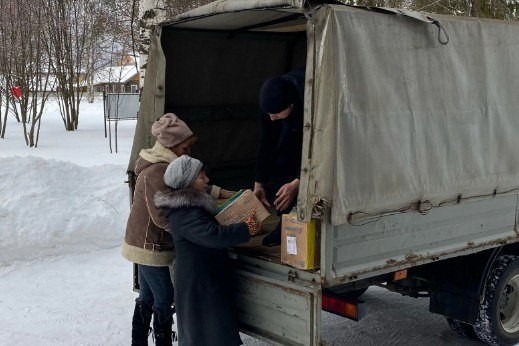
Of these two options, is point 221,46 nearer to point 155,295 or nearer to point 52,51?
point 155,295

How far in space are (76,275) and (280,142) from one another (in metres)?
3.35

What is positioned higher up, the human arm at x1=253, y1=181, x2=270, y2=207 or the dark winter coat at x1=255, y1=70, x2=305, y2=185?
the dark winter coat at x1=255, y1=70, x2=305, y2=185

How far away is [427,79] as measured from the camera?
4.32 meters

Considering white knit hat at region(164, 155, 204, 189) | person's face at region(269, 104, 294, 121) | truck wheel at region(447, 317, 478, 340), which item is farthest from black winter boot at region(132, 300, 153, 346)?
truck wheel at region(447, 317, 478, 340)

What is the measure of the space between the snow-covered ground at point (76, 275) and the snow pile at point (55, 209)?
1 cm

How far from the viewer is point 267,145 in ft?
17.9

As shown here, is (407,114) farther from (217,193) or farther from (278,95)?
(217,193)

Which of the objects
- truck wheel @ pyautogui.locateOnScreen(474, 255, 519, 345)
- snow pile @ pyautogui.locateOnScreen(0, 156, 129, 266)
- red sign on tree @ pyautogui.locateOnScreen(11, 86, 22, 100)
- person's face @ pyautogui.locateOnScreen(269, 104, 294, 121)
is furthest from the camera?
red sign on tree @ pyautogui.locateOnScreen(11, 86, 22, 100)

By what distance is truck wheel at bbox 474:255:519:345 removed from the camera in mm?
5281

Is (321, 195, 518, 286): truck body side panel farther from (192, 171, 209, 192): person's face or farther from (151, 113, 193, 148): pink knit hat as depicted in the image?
(151, 113, 193, 148): pink knit hat

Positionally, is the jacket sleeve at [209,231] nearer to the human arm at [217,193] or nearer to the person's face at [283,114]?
the person's face at [283,114]

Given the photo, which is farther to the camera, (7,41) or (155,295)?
(7,41)

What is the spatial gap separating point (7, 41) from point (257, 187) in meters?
13.5

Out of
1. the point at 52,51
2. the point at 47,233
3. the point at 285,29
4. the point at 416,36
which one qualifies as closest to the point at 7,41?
the point at 52,51
